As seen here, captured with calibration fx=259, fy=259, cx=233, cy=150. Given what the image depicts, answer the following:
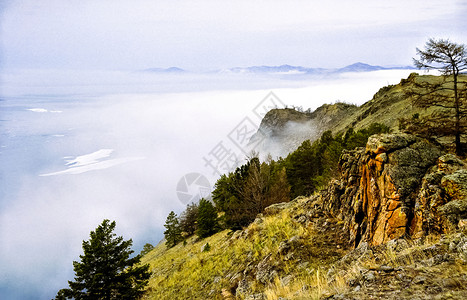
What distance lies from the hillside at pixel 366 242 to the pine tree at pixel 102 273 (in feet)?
7.58

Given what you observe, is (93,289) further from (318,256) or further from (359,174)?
(359,174)

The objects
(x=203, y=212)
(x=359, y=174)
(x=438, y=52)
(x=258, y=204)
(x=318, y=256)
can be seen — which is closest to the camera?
(x=318, y=256)

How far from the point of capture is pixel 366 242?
913 cm

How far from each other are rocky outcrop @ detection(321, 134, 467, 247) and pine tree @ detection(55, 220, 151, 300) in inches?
479

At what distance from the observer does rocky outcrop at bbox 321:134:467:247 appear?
7.55m

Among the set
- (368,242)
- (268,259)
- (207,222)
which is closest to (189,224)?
(207,222)

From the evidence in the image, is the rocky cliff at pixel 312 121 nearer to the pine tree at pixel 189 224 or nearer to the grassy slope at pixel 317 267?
the pine tree at pixel 189 224

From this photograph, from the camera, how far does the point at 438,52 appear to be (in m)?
16.0

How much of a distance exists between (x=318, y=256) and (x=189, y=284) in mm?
8277

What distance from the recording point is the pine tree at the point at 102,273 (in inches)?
552

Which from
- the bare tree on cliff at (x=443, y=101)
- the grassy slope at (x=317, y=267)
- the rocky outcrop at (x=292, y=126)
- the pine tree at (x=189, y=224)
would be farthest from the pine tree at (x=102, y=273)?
the rocky outcrop at (x=292, y=126)

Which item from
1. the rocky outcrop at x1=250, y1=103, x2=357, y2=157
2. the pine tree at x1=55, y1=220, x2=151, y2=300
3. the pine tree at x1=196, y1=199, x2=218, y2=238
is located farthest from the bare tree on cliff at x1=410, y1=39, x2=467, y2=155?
the rocky outcrop at x1=250, y1=103, x2=357, y2=157

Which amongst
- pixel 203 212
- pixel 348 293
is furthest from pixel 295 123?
pixel 348 293

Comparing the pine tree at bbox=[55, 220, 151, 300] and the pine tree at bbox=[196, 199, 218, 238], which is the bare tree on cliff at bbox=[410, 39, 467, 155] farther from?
the pine tree at bbox=[196, 199, 218, 238]
